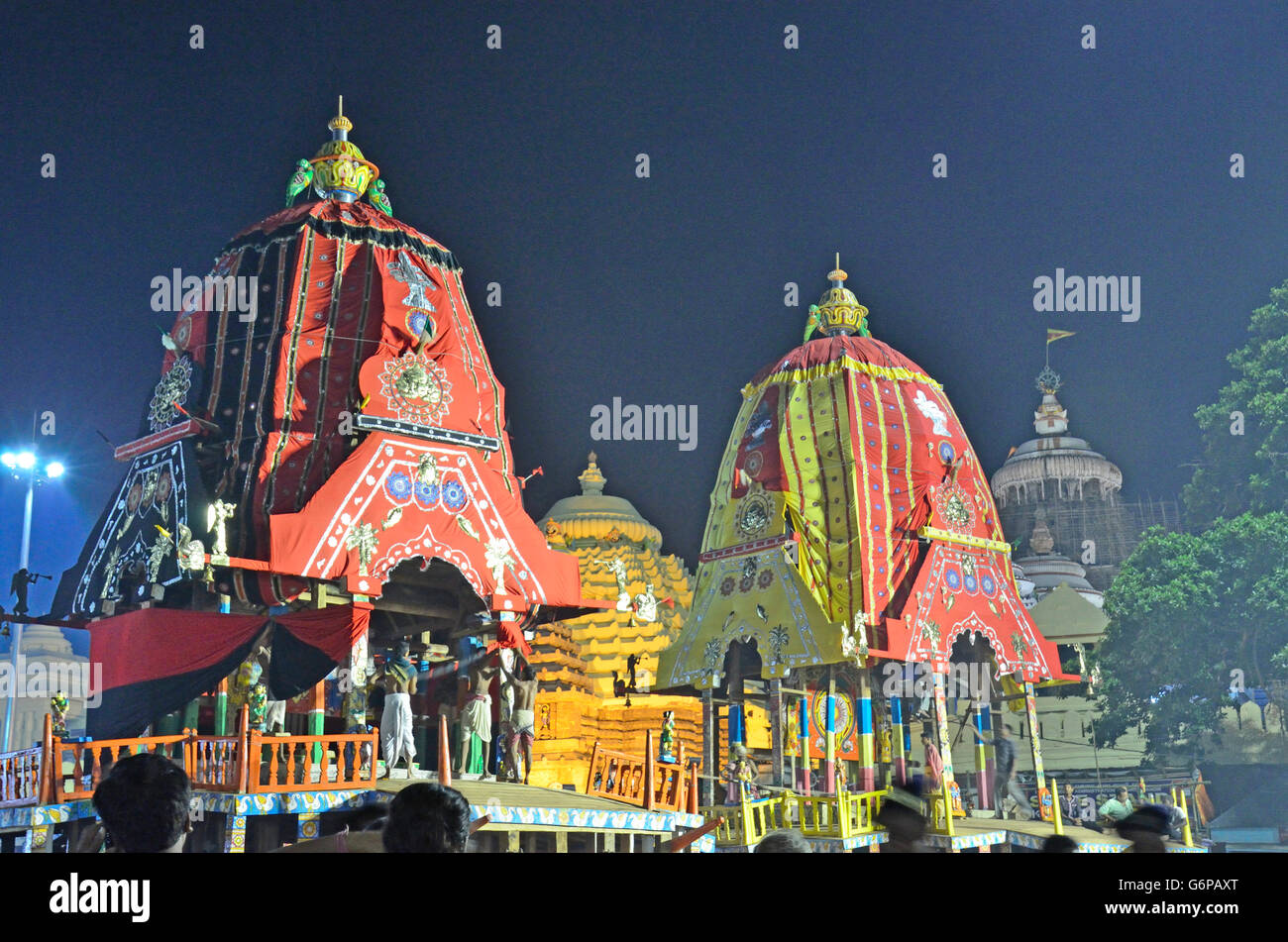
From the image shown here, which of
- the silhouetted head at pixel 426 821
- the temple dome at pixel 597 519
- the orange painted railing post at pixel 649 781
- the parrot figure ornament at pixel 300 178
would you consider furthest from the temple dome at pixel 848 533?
the silhouetted head at pixel 426 821

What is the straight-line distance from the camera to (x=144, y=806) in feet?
17.6

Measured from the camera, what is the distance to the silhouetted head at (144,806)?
5.35 m

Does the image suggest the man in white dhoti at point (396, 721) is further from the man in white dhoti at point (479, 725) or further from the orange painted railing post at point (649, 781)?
the orange painted railing post at point (649, 781)

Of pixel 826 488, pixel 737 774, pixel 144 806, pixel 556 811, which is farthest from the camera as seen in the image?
pixel 826 488

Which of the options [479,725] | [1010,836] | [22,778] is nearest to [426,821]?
[22,778]

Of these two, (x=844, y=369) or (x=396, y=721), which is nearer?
(x=396, y=721)

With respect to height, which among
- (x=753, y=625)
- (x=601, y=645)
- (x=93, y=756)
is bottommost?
(x=93, y=756)

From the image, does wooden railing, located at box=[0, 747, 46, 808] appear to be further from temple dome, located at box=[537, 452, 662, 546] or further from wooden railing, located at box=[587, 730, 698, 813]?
temple dome, located at box=[537, 452, 662, 546]

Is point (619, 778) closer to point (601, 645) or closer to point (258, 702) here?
point (258, 702)

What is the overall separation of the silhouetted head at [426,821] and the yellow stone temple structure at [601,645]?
67.5 ft

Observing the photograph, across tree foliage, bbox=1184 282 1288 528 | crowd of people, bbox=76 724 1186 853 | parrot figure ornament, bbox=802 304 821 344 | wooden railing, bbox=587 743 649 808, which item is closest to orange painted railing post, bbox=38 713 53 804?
wooden railing, bbox=587 743 649 808

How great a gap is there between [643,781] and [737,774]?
232 inches

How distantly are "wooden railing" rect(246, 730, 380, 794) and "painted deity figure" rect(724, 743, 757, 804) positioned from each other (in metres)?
7.86
